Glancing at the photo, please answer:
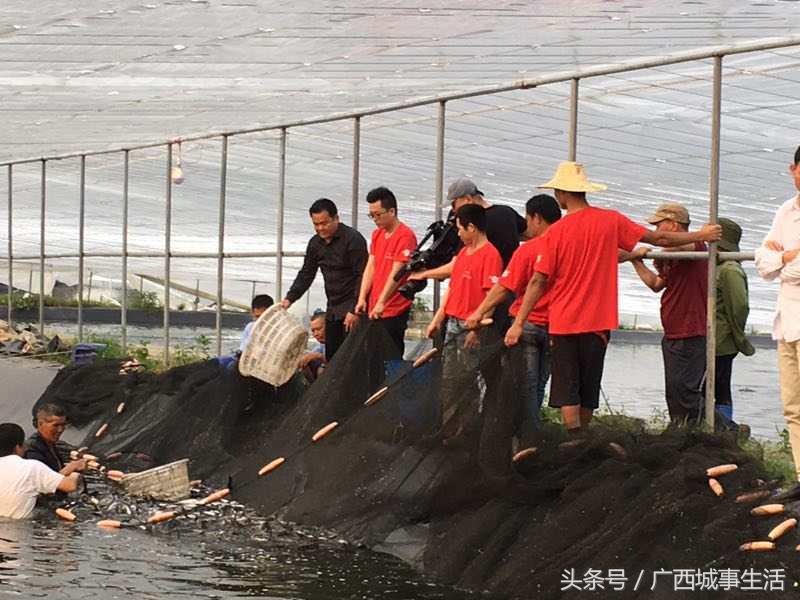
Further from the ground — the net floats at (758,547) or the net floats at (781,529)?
the net floats at (781,529)

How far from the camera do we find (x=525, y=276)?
8.71 meters

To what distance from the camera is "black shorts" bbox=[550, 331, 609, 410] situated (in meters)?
8.34

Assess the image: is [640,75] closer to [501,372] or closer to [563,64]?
[563,64]

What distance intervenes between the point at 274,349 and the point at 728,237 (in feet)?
13.8

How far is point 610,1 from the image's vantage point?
970 centimetres

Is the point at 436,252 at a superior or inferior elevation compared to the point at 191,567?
superior

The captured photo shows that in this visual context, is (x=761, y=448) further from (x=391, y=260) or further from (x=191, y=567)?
(x=391, y=260)

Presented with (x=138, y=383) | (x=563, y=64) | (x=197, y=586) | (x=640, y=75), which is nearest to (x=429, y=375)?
(x=197, y=586)

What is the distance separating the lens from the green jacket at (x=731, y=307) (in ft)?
28.3

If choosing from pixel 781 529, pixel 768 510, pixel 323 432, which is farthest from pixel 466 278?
pixel 781 529

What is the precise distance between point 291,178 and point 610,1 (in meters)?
9.04

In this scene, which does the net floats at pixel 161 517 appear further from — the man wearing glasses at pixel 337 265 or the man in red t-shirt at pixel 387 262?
the man wearing glasses at pixel 337 265

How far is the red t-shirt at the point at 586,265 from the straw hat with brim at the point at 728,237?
460mm

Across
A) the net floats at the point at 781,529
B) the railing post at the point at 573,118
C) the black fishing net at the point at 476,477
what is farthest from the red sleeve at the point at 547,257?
the net floats at the point at 781,529
